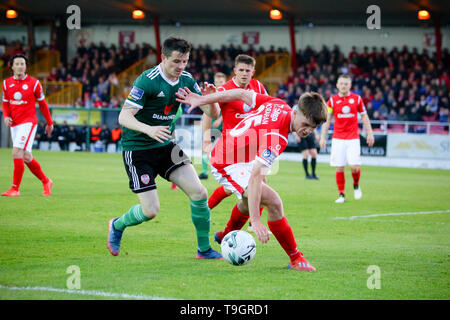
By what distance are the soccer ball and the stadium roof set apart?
27.9 metres

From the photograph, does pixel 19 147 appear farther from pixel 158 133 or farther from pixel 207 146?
pixel 158 133

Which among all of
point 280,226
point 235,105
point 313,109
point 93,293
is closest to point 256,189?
point 280,226

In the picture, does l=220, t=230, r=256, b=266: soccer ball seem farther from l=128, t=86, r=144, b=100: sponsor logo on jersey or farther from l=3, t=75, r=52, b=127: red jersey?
l=3, t=75, r=52, b=127: red jersey

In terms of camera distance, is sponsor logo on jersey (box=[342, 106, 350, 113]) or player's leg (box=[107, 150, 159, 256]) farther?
sponsor logo on jersey (box=[342, 106, 350, 113])

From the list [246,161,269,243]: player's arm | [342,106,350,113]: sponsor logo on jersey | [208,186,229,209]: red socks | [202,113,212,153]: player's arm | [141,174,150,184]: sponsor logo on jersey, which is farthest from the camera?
[342,106,350,113]: sponsor logo on jersey

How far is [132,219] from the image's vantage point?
22.5 feet

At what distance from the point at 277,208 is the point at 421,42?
33.5 m

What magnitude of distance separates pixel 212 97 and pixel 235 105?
2419mm

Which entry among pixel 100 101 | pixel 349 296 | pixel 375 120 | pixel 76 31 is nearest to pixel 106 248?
pixel 349 296

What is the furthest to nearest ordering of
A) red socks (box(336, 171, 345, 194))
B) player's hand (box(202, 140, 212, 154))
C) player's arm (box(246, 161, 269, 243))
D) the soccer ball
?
1. red socks (box(336, 171, 345, 194))
2. player's hand (box(202, 140, 212, 154))
3. the soccer ball
4. player's arm (box(246, 161, 269, 243))

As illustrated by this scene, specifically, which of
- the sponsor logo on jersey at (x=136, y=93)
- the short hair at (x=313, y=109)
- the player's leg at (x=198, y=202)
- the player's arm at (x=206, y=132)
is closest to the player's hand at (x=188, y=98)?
the sponsor logo on jersey at (x=136, y=93)

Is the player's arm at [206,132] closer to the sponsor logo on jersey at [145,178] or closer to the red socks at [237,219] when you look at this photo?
the red socks at [237,219]

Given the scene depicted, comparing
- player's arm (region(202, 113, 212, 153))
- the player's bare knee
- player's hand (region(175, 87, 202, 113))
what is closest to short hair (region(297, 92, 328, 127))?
player's hand (region(175, 87, 202, 113))

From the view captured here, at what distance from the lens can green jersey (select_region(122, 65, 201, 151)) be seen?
650cm
